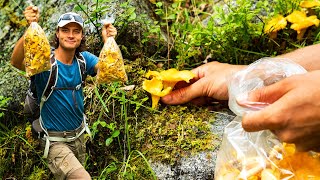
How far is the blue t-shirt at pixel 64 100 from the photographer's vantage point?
2.58 m

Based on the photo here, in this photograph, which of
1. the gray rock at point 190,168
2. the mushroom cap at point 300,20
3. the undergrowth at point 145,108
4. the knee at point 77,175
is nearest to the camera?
the knee at point 77,175

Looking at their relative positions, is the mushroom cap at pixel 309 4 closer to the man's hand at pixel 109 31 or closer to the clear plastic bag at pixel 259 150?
the clear plastic bag at pixel 259 150

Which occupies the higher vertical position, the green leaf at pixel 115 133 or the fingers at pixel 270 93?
the fingers at pixel 270 93

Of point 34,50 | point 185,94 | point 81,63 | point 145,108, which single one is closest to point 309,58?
point 185,94

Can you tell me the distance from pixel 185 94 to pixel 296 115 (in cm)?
166

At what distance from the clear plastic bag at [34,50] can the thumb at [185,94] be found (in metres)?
1.11

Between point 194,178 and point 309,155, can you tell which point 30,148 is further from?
point 309,155

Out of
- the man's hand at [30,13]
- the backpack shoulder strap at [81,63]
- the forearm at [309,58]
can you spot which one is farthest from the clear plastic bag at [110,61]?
the forearm at [309,58]

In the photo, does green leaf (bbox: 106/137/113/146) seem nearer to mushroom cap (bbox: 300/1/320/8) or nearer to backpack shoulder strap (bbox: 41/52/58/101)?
backpack shoulder strap (bbox: 41/52/58/101)

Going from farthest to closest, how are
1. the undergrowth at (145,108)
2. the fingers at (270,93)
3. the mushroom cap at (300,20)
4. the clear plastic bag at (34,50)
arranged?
1. the mushroom cap at (300,20)
2. the undergrowth at (145,108)
3. the clear plastic bag at (34,50)
4. the fingers at (270,93)

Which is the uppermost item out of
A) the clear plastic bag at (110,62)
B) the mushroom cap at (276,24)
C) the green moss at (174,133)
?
the clear plastic bag at (110,62)

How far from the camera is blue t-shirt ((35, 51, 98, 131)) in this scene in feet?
8.45

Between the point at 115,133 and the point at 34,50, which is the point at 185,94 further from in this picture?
the point at 34,50

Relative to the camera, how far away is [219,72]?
3148mm
